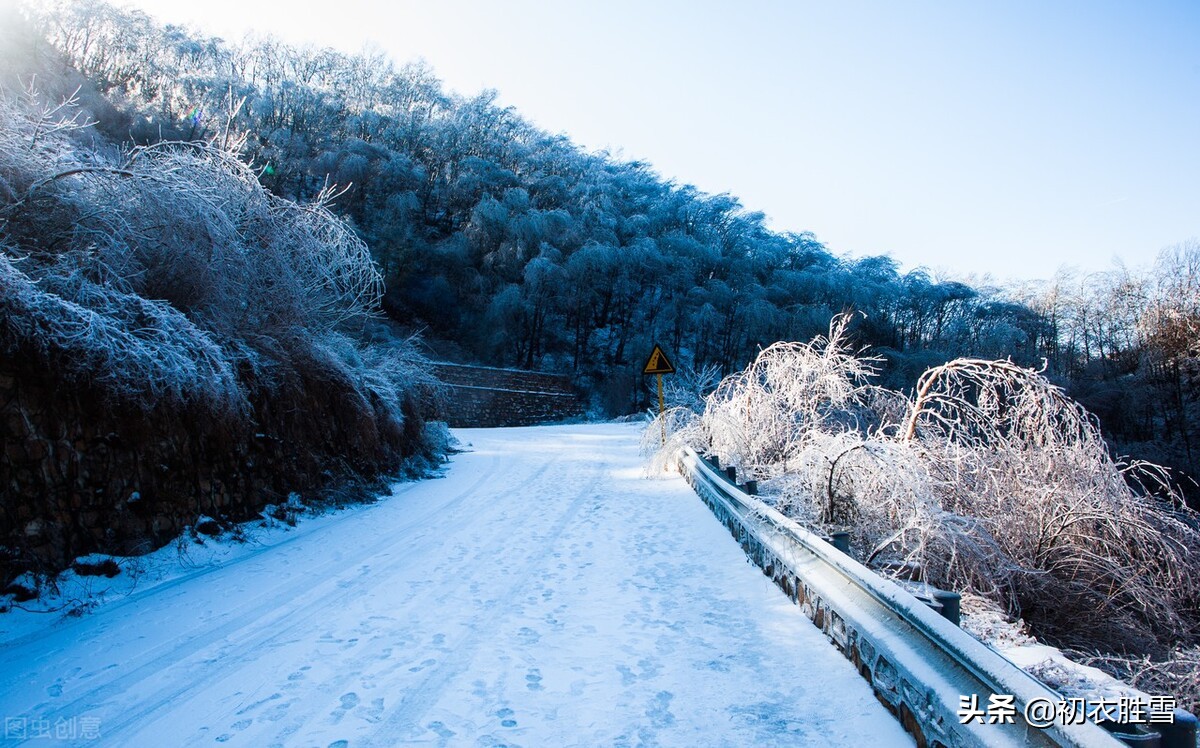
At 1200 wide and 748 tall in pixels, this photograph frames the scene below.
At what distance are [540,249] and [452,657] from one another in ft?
111

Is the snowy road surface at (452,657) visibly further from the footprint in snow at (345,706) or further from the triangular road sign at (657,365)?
the triangular road sign at (657,365)

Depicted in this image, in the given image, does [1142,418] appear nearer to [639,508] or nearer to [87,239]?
[639,508]

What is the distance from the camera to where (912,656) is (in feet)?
7.63

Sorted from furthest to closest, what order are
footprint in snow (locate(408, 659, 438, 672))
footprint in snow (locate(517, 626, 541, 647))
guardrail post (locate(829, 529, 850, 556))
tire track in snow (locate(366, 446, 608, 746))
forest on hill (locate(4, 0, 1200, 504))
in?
1. forest on hill (locate(4, 0, 1200, 504))
2. guardrail post (locate(829, 529, 850, 556))
3. footprint in snow (locate(517, 626, 541, 647))
4. footprint in snow (locate(408, 659, 438, 672))
5. tire track in snow (locate(366, 446, 608, 746))

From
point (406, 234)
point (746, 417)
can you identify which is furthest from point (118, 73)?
point (746, 417)

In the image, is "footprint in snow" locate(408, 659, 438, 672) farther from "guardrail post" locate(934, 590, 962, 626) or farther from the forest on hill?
the forest on hill

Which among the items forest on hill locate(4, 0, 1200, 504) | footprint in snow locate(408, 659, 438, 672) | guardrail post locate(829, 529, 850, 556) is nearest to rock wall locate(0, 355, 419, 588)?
footprint in snow locate(408, 659, 438, 672)

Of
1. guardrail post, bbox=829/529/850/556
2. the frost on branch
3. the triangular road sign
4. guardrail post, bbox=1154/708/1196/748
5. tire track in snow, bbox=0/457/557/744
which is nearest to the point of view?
guardrail post, bbox=1154/708/1196/748

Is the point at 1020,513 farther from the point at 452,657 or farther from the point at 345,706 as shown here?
the point at 345,706

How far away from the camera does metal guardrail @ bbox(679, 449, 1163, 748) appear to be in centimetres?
174

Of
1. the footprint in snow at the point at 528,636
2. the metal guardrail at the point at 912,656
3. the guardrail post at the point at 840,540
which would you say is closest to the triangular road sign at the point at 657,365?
the metal guardrail at the point at 912,656

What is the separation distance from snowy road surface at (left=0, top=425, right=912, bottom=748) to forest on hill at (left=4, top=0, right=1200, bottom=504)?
24.8 meters

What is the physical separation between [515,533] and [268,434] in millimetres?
2942

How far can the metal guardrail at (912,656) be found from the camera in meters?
1.74
